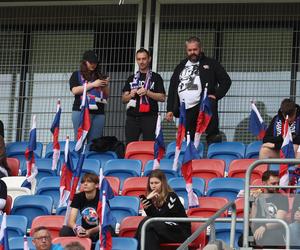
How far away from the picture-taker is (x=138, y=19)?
19.0 m

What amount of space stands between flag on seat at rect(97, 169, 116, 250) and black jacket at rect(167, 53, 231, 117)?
322 centimetres

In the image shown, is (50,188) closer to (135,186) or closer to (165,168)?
(135,186)

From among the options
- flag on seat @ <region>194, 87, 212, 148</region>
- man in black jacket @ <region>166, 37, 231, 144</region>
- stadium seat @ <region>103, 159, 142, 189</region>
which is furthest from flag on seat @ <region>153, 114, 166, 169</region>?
man in black jacket @ <region>166, 37, 231, 144</region>

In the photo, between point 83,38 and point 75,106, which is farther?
point 83,38

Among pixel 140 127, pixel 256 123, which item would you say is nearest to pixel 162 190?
pixel 140 127

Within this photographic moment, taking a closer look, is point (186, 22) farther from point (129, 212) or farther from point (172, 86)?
point (129, 212)

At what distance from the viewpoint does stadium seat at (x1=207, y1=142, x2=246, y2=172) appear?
16156mm

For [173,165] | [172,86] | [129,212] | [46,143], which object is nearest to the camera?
[129,212]

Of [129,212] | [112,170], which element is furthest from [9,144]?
[129,212]

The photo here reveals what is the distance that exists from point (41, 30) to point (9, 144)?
2.53m

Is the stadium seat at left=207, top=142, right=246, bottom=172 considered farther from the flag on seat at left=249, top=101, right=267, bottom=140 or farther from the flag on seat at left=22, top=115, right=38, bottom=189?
the flag on seat at left=22, top=115, right=38, bottom=189

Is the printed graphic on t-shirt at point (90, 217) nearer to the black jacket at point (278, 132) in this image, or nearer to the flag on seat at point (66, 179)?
the flag on seat at point (66, 179)

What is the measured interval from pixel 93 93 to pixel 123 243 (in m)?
4.07

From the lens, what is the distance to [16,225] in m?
14.0
